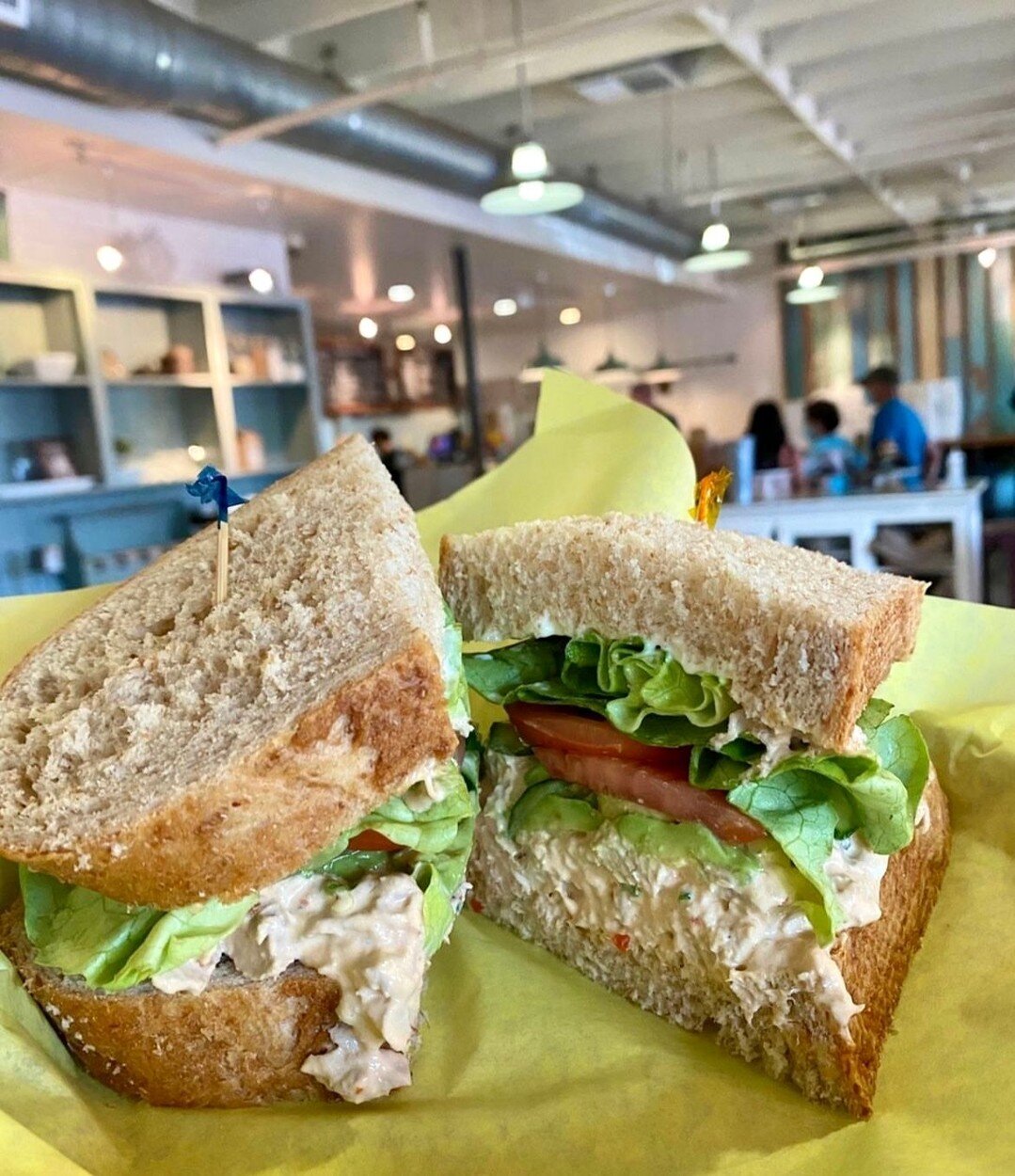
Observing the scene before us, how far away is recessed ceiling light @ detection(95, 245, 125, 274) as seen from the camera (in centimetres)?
545

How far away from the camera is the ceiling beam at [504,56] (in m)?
4.06

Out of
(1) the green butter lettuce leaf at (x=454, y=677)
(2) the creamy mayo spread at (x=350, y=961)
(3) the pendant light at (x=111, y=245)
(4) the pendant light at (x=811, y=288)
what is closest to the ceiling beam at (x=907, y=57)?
(4) the pendant light at (x=811, y=288)

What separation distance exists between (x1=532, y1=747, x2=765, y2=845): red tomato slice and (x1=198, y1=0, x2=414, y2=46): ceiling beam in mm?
4112

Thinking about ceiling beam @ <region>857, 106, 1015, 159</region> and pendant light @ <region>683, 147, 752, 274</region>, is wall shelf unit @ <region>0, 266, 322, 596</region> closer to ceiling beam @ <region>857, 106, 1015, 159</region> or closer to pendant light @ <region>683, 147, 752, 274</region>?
pendant light @ <region>683, 147, 752, 274</region>

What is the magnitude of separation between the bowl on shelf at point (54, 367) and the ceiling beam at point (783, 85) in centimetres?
336

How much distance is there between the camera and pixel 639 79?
18.4 ft

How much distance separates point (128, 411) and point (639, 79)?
138 inches

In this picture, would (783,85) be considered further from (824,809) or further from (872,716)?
(824,809)

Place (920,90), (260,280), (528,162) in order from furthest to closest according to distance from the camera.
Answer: (920,90) → (260,280) → (528,162)

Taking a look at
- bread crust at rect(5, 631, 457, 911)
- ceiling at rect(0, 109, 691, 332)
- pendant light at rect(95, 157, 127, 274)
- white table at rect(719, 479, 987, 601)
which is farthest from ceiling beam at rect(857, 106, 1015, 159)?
bread crust at rect(5, 631, 457, 911)

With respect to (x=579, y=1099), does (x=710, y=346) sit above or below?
above

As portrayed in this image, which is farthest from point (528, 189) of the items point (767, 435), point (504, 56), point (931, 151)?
point (767, 435)

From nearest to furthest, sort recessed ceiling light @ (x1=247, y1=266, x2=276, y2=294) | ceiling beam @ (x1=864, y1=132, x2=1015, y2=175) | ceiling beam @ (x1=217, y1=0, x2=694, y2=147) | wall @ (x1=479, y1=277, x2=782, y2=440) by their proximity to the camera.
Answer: ceiling beam @ (x1=217, y1=0, x2=694, y2=147)
recessed ceiling light @ (x1=247, y1=266, x2=276, y2=294)
ceiling beam @ (x1=864, y1=132, x2=1015, y2=175)
wall @ (x1=479, y1=277, x2=782, y2=440)

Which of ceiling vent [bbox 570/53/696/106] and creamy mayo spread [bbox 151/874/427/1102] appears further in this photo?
ceiling vent [bbox 570/53/696/106]
